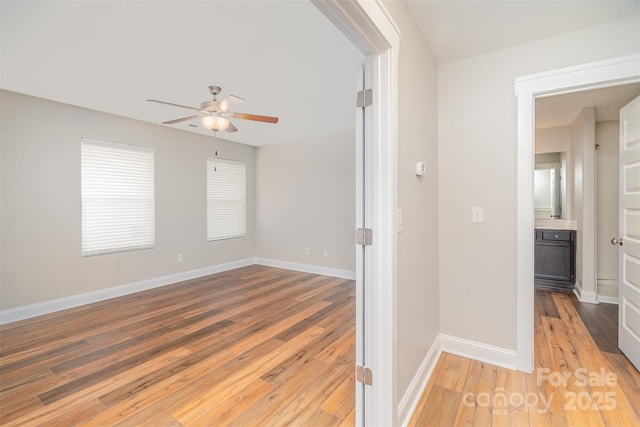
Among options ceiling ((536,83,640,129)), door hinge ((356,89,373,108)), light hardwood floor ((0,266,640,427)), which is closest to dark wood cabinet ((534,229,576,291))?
light hardwood floor ((0,266,640,427))

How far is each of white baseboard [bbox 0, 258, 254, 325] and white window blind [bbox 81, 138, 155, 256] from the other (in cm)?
52

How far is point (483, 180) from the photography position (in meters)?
2.20

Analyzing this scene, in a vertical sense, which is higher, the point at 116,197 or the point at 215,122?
the point at 215,122

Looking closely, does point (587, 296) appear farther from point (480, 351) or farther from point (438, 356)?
point (438, 356)

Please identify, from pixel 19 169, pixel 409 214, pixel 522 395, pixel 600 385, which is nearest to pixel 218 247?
pixel 19 169

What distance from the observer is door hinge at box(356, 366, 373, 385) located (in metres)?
1.46

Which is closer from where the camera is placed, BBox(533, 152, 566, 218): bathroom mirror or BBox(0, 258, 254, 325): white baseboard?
BBox(0, 258, 254, 325): white baseboard

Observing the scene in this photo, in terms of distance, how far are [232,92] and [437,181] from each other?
7.55 ft

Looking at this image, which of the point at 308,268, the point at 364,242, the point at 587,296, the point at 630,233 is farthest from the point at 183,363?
the point at 587,296

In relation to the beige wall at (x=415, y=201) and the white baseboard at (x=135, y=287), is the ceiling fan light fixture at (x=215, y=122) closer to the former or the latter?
the beige wall at (x=415, y=201)

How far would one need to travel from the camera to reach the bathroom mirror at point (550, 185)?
451cm

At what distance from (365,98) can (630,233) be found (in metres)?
2.39

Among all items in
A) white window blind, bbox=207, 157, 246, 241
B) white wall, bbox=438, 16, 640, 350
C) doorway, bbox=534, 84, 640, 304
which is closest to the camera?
white wall, bbox=438, 16, 640, 350

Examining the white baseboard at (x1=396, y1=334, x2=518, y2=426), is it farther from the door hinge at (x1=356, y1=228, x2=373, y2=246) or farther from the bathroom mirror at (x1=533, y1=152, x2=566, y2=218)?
the bathroom mirror at (x1=533, y1=152, x2=566, y2=218)
